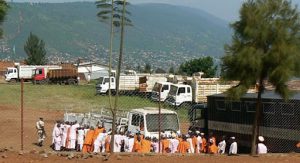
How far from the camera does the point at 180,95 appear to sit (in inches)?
1778

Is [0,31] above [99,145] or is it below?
above

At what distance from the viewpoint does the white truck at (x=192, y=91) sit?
4491 centimetres

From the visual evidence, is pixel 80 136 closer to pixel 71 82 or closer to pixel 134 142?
pixel 134 142

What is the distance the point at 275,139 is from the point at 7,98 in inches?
1271

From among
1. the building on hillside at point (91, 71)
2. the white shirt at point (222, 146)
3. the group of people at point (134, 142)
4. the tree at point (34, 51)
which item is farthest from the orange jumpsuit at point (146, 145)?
the tree at point (34, 51)

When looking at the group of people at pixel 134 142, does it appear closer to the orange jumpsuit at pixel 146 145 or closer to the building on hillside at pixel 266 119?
the orange jumpsuit at pixel 146 145

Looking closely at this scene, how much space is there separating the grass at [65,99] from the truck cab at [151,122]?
1613cm

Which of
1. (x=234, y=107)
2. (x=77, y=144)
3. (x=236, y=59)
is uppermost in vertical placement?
(x=236, y=59)

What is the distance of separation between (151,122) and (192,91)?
23.0 meters

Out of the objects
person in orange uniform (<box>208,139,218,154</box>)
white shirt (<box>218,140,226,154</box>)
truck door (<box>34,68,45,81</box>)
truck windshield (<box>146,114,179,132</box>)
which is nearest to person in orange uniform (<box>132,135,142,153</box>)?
truck windshield (<box>146,114,179,132</box>)

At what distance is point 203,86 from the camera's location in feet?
152

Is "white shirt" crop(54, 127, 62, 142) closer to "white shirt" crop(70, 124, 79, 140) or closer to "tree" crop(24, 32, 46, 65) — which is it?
"white shirt" crop(70, 124, 79, 140)

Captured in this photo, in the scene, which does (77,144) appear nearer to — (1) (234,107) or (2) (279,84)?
(1) (234,107)

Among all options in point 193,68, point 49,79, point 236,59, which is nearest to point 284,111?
point 236,59
